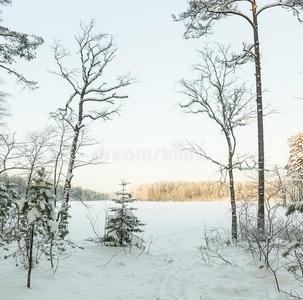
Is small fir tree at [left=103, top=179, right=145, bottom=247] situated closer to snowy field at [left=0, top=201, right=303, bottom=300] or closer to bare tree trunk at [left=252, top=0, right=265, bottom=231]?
snowy field at [left=0, top=201, right=303, bottom=300]

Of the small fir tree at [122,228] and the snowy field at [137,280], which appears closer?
the snowy field at [137,280]

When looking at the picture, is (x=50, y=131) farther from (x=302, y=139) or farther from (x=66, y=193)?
(x=302, y=139)

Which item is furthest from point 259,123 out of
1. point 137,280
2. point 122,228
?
point 137,280

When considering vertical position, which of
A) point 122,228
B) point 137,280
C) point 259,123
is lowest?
point 137,280

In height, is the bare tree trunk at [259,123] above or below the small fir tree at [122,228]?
above

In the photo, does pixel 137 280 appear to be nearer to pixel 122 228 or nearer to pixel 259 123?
pixel 122 228

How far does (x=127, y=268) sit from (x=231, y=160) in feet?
21.0

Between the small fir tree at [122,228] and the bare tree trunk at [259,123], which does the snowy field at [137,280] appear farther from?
the bare tree trunk at [259,123]

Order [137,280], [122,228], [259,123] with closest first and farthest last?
[137,280] < [122,228] < [259,123]

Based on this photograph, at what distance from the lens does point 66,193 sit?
9.50 meters

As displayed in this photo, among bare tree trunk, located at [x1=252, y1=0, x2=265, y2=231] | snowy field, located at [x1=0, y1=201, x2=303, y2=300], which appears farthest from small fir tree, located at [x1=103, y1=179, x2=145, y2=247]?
bare tree trunk, located at [x1=252, y1=0, x2=265, y2=231]

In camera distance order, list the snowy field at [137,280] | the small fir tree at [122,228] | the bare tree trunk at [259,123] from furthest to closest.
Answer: the bare tree trunk at [259,123]
the small fir tree at [122,228]
the snowy field at [137,280]

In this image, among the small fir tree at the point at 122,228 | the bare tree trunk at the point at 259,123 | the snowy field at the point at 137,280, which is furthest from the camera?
the bare tree trunk at the point at 259,123

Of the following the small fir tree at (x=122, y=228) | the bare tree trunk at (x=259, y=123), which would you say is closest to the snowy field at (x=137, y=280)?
the small fir tree at (x=122, y=228)
